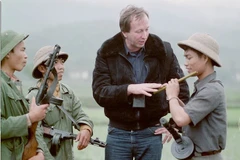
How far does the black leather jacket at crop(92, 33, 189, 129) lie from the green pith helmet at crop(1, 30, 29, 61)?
75 centimetres

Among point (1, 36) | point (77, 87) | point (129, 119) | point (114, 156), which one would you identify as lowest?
point (77, 87)

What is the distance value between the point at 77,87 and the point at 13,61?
1130 centimetres

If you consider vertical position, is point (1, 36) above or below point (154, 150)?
above

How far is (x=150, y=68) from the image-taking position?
464cm

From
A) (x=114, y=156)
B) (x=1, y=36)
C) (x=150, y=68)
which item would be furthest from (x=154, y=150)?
(x=1, y=36)

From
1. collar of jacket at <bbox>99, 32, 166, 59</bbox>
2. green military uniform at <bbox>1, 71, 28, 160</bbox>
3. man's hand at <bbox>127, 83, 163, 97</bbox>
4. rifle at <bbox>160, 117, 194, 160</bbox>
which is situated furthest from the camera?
collar of jacket at <bbox>99, 32, 166, 59</bbox>

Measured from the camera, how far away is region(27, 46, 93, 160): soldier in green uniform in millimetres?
4785

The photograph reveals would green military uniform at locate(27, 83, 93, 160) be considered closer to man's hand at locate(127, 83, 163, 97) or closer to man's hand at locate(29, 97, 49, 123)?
man's hand at locate(127, 83, 163, 97)

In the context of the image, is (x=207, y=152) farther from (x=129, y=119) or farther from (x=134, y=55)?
(x=134, y=55)

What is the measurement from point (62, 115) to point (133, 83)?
0.69 meters

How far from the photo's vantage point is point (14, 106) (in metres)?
4.09

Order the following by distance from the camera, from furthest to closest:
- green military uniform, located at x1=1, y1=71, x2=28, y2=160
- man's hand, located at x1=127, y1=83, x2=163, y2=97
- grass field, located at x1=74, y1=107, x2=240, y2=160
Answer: grass field, located at x1=74, y1=107, x2=240, y2=160 < man's hand, located at x1=127, y1=83, x2=163, y2=97 < green military uniform, located at x1=1, y1=71, x2=28, y2=160

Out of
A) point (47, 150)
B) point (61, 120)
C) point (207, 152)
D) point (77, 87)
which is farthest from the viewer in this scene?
point (77, 87)

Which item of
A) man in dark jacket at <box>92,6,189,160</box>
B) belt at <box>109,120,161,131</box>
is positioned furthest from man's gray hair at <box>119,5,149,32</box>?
belt at <box>109,120,161,131</box>
